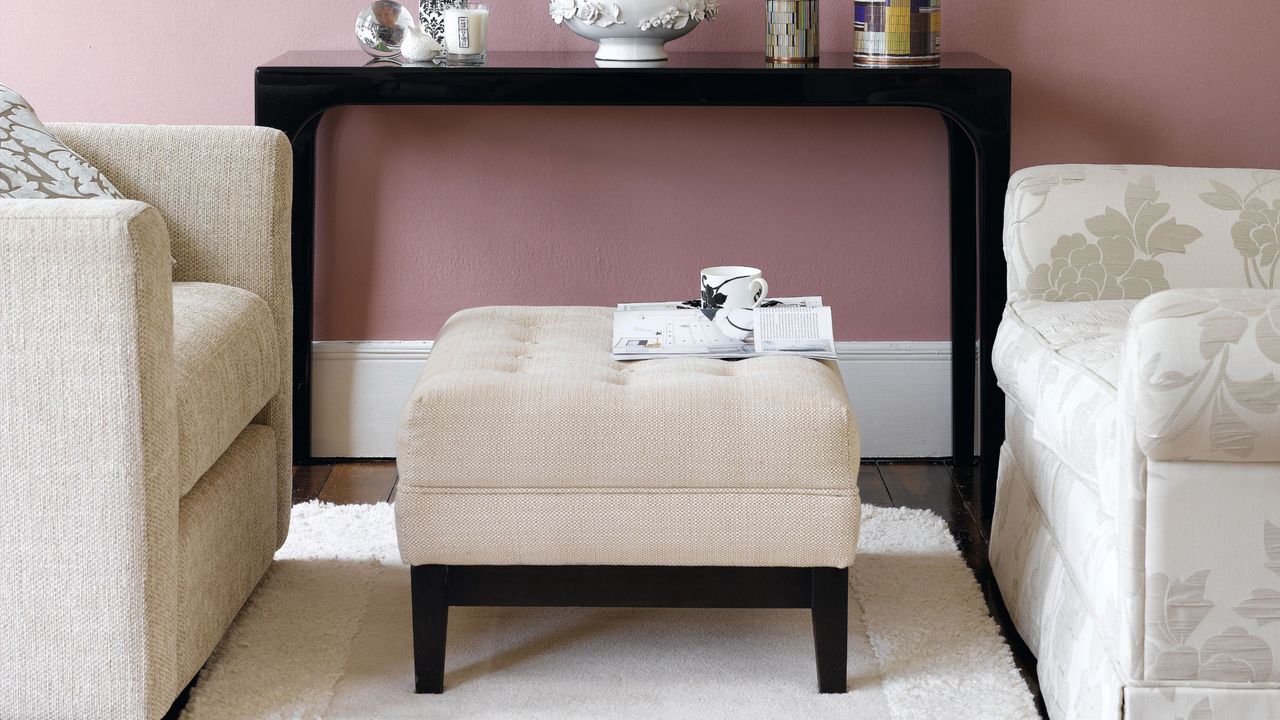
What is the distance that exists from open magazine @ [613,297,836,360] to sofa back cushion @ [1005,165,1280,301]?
0.38m

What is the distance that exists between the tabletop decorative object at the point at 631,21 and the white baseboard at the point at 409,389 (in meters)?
0.74

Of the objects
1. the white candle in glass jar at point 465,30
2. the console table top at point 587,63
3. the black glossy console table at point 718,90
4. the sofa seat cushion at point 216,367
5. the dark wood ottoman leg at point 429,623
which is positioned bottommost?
the dark wood ottoman leg at point 429,623

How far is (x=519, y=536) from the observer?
1.65 m

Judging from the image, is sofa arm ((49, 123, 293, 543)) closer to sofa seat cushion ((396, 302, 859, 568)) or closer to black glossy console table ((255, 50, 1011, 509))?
black glossy console table ((255, 50, 1011, 509))

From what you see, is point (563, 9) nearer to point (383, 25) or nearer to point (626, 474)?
point (383, 25)

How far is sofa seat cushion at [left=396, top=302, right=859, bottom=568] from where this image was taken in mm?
1622

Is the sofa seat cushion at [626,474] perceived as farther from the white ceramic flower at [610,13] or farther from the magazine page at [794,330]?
the white ceramic flower at [610,13]

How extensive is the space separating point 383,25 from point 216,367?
959 millimetres

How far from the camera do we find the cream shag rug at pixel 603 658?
170 cm

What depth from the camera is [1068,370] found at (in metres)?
1.68

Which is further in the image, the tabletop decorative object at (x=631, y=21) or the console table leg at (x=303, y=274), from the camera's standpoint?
the console table leg at (x=303, y=274)

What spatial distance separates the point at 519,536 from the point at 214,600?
1.37 ft

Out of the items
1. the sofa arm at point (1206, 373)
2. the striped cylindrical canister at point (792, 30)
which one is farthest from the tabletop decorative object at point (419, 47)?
the sofa arm at point (1206, 373)

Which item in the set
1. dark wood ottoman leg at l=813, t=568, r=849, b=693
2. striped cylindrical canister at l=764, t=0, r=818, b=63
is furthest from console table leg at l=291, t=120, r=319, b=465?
dark wood ottoman leg at l=813, t=568, r=849, b=693
